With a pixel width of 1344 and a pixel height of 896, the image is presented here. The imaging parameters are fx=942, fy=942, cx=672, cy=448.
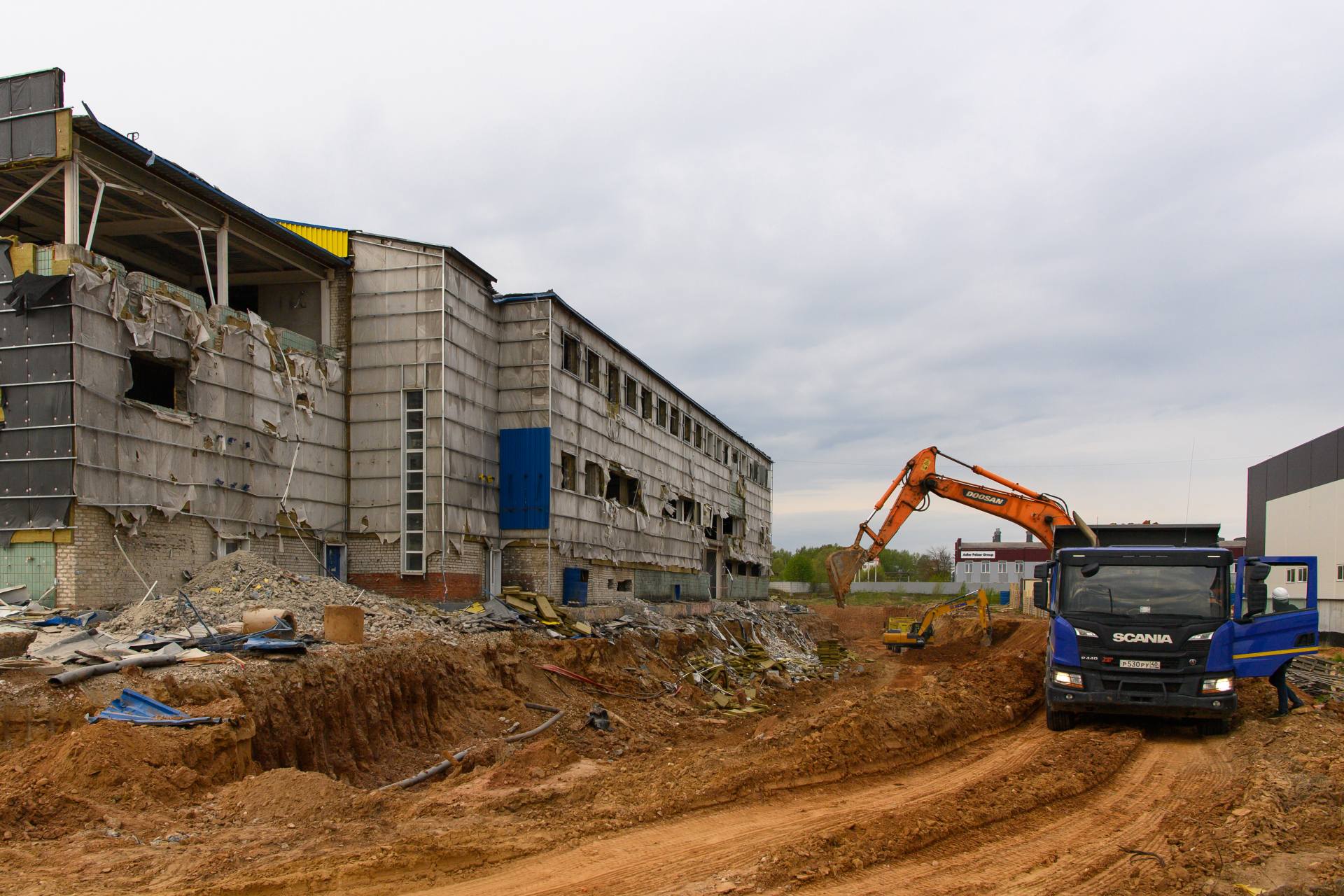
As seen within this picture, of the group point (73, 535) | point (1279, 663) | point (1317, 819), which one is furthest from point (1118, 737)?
point (73, 535)

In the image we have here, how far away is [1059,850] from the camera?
25.1 ft

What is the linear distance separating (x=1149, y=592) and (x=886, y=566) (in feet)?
349

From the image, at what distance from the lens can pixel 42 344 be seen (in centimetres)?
1609

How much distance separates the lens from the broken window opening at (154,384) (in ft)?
63.7

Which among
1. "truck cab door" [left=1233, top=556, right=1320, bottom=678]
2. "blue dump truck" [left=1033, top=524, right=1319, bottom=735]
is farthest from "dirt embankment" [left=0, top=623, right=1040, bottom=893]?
"truck cab door" [left=1233, top=556, right=1320, bottom=678]

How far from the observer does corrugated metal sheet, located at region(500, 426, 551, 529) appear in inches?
1020

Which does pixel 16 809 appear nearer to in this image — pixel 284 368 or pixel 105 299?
pixel 105 299

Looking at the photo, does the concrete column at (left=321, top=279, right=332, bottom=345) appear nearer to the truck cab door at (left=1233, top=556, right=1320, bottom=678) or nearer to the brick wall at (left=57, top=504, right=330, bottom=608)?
the brick wall at (left=57, top=504, right=330, bottom=608)

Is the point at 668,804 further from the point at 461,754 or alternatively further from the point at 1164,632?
the point at 1164,632

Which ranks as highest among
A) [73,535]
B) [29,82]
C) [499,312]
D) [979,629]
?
[29,82]

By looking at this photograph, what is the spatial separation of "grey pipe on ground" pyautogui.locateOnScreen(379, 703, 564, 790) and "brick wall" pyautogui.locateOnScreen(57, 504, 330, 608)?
719 cm

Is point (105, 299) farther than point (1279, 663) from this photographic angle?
Yes

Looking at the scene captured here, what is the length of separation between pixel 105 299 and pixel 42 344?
1268 millimetres

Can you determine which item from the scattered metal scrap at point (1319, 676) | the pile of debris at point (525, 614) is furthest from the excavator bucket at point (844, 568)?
the scattered metal scrap at point (1319, 676)
